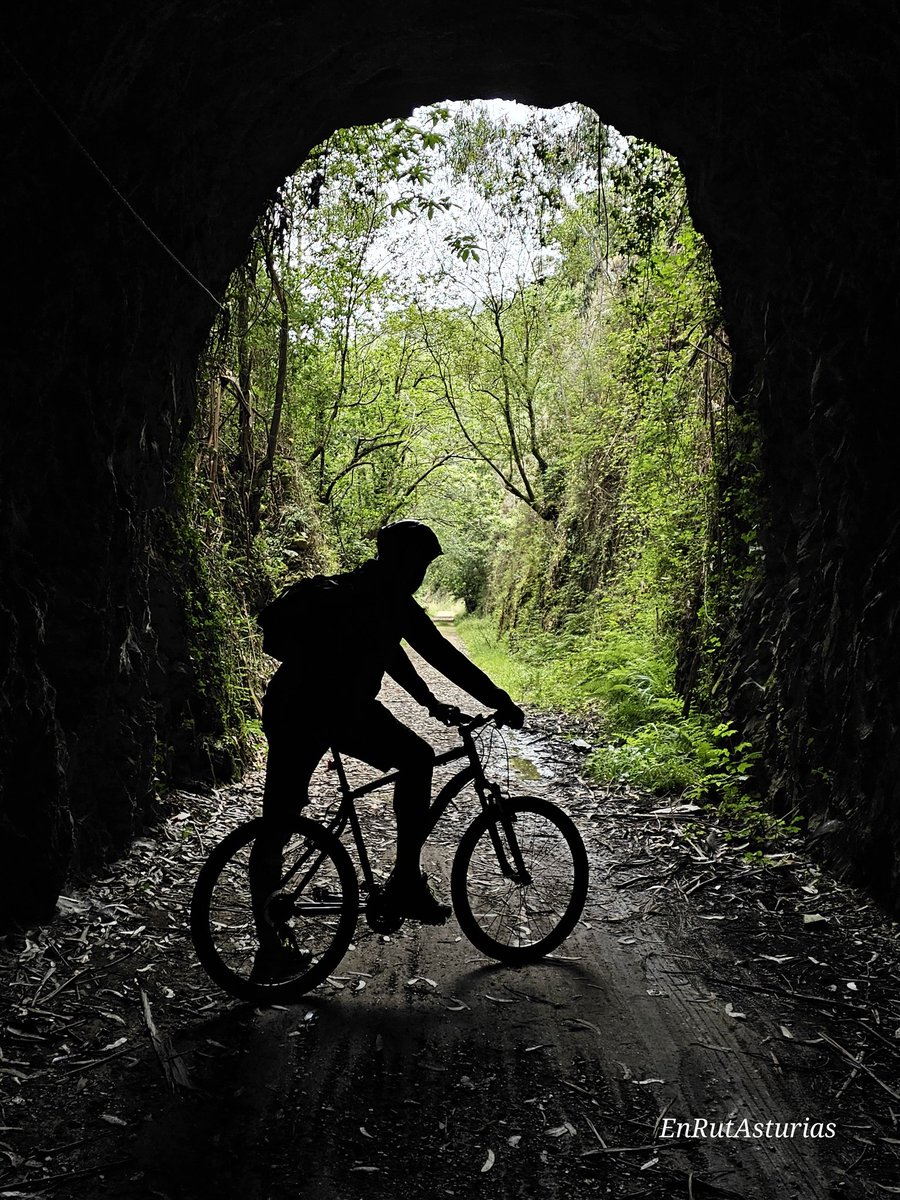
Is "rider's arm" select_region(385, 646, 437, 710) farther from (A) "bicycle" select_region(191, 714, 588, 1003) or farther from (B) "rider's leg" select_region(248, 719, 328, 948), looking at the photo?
(B) "rider's leg" select_region(248, 719, 328, 948)

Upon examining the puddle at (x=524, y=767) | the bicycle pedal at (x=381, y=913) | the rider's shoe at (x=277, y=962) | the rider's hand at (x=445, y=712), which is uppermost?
the rider's hand at (x=445, y=712)

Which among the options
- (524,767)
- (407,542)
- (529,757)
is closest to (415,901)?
(407,542)

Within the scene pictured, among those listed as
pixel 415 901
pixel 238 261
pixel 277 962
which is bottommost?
pixel 277 962

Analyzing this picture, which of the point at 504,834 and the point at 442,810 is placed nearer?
the point at 442,810

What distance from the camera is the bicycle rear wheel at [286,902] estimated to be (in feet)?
12.7

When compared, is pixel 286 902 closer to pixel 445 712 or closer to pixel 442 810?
pixel 442 810

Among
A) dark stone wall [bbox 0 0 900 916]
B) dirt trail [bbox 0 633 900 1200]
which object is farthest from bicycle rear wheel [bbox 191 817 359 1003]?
dark stone wall [bbox 0 0 900 916]

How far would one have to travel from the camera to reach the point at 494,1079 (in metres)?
3.31

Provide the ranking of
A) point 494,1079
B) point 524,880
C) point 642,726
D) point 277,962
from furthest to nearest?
point 642,726 < point 524,880 < point 277,962 < point 494,1079

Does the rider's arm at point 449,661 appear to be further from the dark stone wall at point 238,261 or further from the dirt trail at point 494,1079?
the dark stone wall at point 238,261

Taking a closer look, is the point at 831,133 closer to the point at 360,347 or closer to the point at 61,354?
the point at 61,354

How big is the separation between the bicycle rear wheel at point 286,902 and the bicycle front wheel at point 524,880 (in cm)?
71

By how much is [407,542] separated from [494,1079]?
242 centimetres

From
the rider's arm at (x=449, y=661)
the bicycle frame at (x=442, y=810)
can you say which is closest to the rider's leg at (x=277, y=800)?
→ the bicycle frame at (x=442, y=810)
